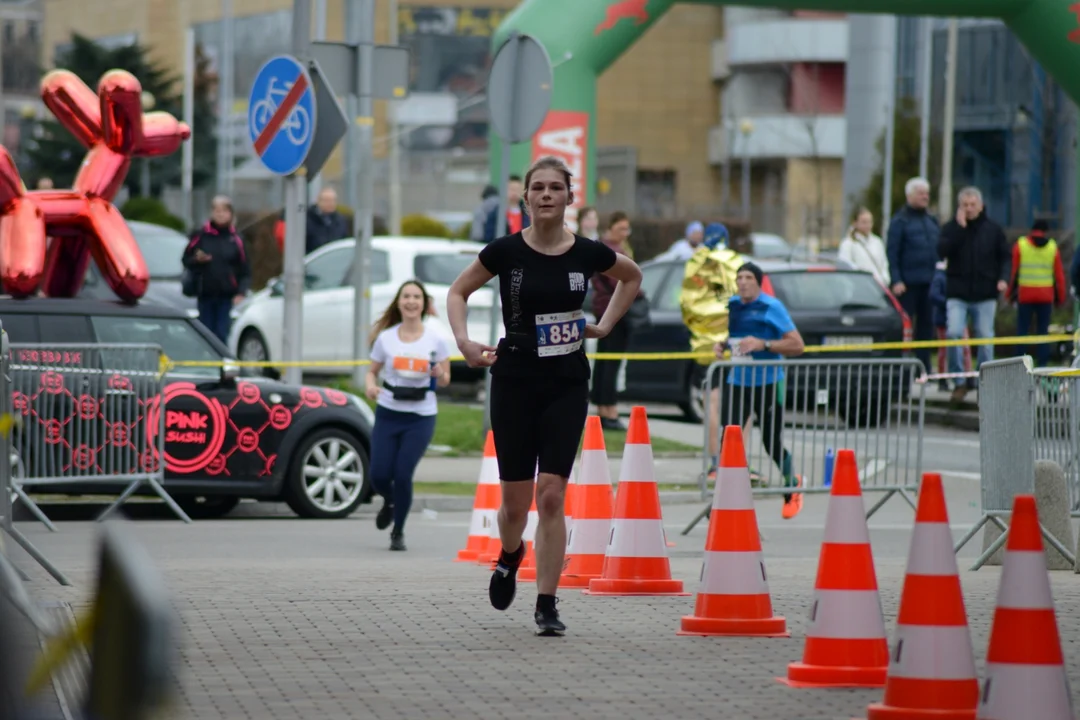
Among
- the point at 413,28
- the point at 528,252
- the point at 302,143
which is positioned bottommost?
the point at 528,252

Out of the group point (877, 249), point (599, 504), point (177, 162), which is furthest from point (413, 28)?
point (599, 504)

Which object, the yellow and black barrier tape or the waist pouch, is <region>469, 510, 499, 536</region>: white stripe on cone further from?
the yellow and black barrier tape

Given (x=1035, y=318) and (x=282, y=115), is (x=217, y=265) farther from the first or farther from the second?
(x=1035, y=318)

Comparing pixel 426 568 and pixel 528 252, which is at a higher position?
pixel 528 252

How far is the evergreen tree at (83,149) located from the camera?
6869 centimetres

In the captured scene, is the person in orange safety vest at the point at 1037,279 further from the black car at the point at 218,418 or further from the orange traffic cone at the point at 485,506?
the orange traffic cone at the point at 485,506

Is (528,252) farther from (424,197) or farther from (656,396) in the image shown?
(424,197)

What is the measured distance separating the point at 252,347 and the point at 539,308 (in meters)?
15.7

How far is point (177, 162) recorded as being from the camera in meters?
74.9

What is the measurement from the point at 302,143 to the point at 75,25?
84659mm

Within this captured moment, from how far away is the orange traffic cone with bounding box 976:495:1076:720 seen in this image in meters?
5.59

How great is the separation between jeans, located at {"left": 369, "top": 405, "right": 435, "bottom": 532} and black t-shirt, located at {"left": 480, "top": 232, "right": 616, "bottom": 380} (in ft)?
14.1

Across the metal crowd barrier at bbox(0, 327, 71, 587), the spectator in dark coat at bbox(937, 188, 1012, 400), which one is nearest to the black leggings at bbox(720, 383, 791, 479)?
the metal crowd barrier at bbox(0, 327, 71, 587)

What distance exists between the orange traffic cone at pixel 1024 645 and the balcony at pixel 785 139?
7426 centimetres
